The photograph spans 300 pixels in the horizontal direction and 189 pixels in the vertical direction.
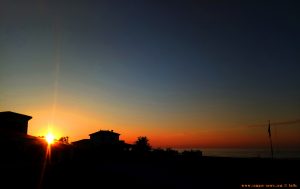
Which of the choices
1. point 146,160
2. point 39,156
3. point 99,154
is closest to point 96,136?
point 99,154

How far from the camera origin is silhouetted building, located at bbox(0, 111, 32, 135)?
135ft

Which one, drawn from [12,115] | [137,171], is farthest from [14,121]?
[137,171]

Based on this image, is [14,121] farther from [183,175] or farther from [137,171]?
[183,175]

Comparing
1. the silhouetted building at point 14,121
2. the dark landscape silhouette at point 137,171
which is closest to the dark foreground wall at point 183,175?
the dark landscape silhouette at point 137,171

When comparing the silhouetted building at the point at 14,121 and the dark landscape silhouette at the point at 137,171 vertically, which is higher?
the silhouetted building at the point at 14,121

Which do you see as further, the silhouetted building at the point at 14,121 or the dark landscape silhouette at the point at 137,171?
the silhouetted building at the point at 14,121

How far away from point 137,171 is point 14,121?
82.5 ft

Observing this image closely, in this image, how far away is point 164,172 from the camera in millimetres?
24031

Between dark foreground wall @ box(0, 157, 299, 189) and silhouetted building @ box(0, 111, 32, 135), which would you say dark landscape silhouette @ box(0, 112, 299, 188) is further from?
silhouetted building @ box(0, 111, 32, 135)

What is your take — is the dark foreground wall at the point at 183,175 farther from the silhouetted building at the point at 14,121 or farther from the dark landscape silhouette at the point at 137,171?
the silhouetted building at the point at 14,121

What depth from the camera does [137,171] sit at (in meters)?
26.6

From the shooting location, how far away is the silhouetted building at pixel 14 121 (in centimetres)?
4106

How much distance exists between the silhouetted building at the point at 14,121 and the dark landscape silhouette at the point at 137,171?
1595cm

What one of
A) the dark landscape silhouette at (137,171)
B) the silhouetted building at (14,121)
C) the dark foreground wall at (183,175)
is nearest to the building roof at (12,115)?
the silhouetted building at (14,121)
